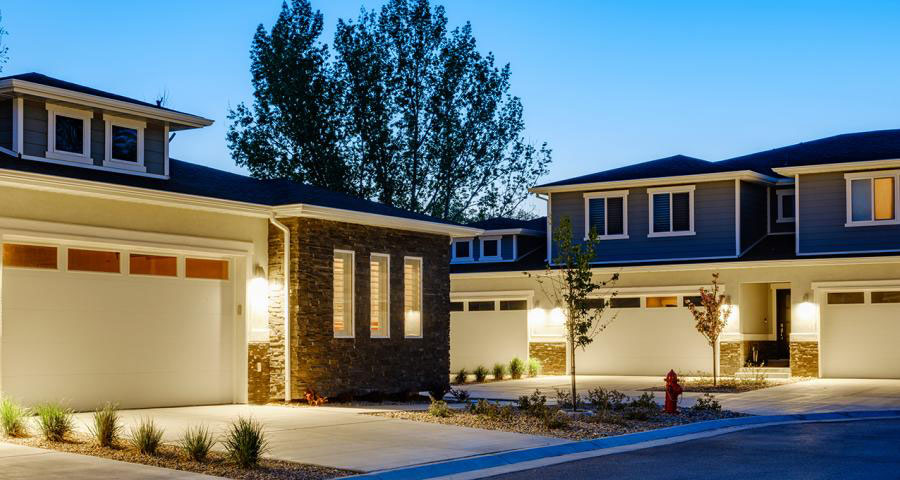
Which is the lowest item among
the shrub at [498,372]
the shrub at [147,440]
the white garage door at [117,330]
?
the shrub at [498,372]

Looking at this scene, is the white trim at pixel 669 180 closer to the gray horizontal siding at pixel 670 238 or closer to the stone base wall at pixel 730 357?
the gray horizontal siding at pixel 670 238

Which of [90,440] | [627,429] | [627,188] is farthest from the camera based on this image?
[627,188]

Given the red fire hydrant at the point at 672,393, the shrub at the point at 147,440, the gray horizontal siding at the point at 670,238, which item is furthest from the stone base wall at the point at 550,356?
the shrub at the point at 147,440

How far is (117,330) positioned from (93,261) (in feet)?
4.10

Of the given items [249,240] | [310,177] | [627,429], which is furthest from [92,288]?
[310,177]

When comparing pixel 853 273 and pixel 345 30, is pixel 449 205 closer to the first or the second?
pixel 345 30

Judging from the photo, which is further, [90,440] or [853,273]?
[853,273]

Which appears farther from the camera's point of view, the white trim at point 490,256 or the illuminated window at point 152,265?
the white trim at point 490,256

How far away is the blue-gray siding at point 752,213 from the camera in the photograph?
107 feet

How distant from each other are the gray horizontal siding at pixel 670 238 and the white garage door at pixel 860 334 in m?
3.87

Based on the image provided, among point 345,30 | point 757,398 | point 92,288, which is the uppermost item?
point 345,30

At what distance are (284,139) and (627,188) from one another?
642 inches

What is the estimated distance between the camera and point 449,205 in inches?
1800

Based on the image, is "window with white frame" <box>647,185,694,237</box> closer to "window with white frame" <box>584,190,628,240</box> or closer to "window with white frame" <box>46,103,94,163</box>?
"window with white frame" <box>584,190,628,240</box>
